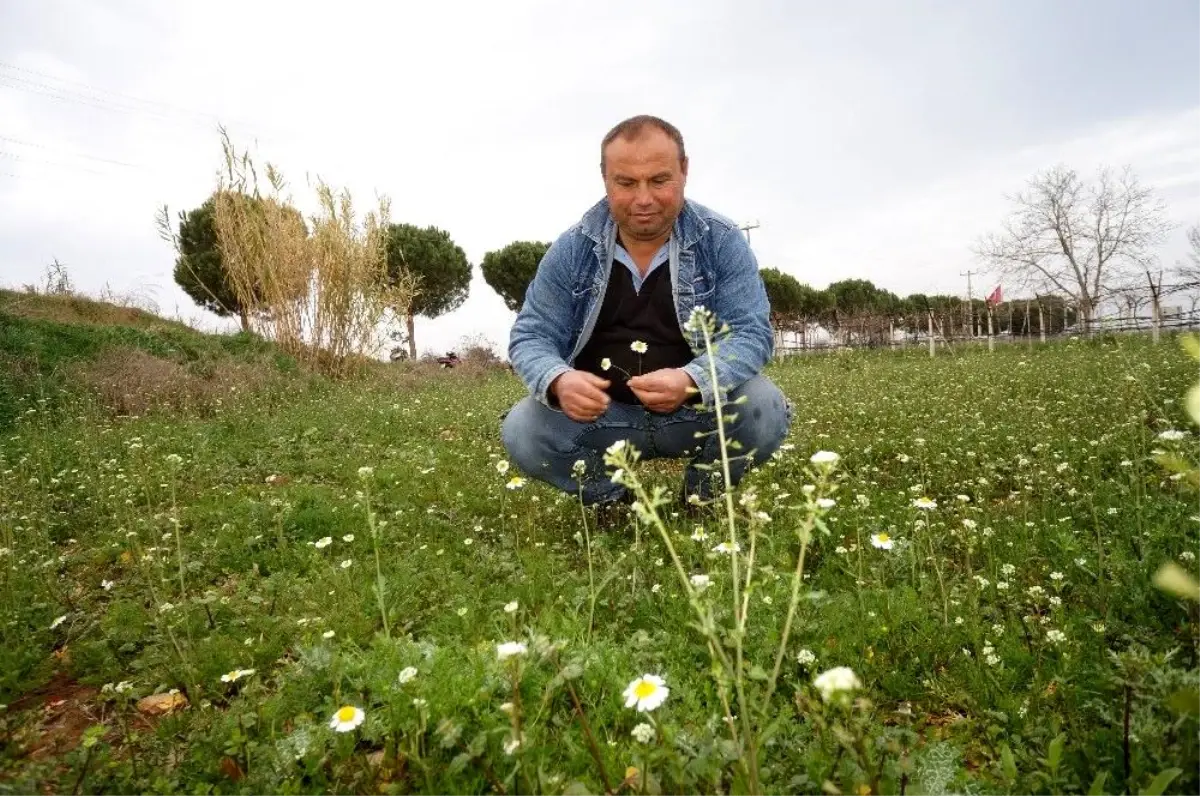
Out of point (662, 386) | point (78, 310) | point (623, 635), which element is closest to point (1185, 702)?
point (623, 635)

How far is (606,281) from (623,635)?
1.88 metres

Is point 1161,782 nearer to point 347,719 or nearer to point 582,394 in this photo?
point 347,719

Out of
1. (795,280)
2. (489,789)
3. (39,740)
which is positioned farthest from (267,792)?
(795,280)

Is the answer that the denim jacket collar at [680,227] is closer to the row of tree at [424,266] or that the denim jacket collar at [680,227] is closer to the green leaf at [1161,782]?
the green leaf at [1161,782]

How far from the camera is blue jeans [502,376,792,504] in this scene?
345cm

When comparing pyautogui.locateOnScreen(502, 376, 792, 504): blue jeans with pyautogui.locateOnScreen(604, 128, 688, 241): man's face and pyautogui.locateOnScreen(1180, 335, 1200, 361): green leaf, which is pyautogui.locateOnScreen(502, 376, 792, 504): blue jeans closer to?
pyautogui.locateOnScreen(604, 128, 688, 241): man's face

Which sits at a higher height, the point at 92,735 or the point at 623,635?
the point at 92,735

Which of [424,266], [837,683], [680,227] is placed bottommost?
[837,683]

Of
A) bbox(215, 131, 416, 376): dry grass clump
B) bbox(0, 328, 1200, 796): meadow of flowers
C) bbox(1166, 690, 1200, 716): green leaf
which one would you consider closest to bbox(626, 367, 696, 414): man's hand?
bbox(0, 328, 1200, 796): meadow of flowers

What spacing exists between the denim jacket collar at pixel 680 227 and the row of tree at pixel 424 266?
2651 cm

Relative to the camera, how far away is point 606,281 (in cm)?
354

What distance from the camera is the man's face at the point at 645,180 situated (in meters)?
3.04

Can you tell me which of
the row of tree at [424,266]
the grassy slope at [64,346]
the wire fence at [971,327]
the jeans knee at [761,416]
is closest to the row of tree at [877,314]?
the wire fence at [971,327]

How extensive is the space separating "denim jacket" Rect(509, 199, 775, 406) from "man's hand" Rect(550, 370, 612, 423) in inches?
19.0
